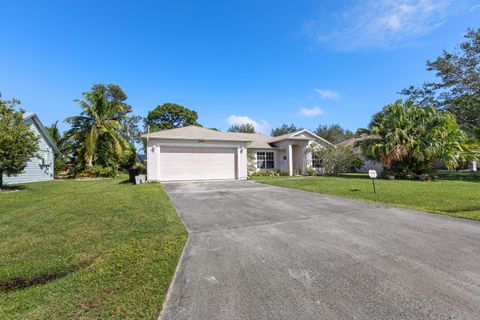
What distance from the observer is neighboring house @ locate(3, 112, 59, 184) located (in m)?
15.3

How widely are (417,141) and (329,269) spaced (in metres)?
16.3

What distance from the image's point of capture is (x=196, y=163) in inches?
599

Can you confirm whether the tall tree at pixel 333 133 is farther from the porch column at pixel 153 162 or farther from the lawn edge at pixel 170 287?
the lawn edge at pixel 170 287

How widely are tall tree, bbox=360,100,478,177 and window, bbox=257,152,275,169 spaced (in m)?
8.17

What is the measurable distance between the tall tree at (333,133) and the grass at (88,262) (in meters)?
56.7

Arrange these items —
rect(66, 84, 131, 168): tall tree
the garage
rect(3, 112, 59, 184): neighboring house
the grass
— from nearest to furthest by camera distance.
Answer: the grass
the garage
rect(3, 112, 59, 184): neighboring house
rect(66, 84, 131, 168): tall tree

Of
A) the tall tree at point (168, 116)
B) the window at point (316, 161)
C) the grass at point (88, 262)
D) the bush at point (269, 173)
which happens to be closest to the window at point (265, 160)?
the bush at point (269, 173)

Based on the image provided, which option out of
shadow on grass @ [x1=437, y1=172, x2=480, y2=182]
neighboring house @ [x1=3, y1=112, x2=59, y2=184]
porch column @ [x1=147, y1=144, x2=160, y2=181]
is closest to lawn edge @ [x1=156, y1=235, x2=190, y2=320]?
porch column @ [x1=147, y1=144, x2=160, y2=181]

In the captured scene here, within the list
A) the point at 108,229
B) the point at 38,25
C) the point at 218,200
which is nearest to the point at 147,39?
the point at 38,25

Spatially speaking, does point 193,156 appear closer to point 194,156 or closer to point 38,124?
point 194,156

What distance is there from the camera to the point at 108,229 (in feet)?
15.5

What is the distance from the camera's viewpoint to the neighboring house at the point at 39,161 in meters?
15.3

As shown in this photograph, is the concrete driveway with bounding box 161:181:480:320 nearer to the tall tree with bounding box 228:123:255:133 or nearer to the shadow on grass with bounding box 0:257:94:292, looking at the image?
the shadow on grass with bounding box 0:257:94:292

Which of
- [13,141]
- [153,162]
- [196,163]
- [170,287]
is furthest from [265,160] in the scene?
[170,287]
